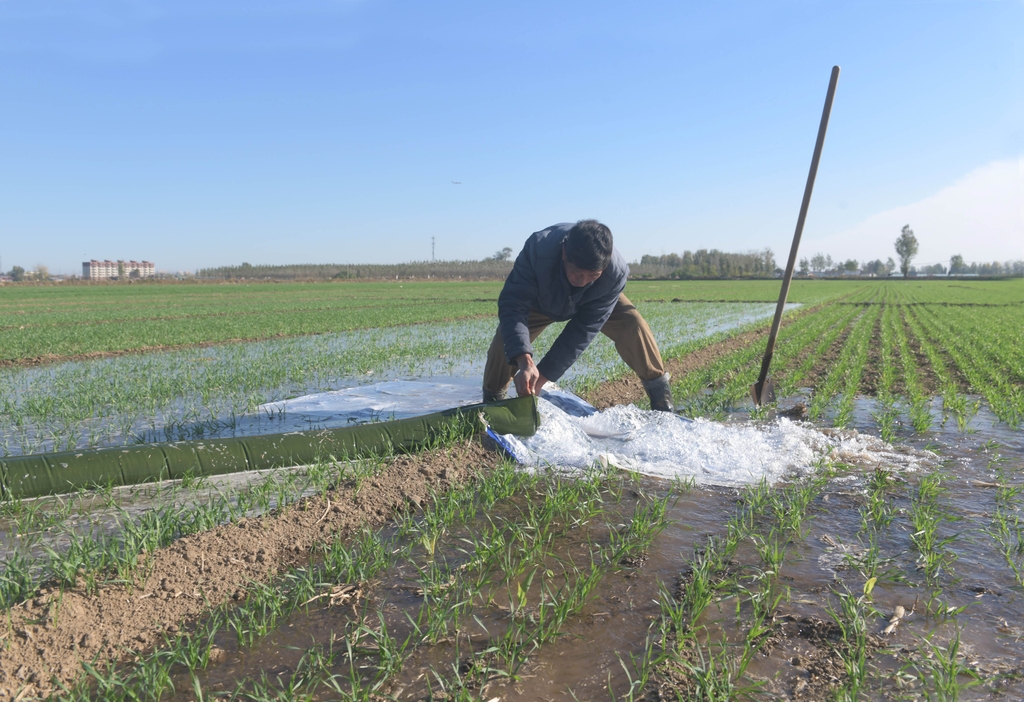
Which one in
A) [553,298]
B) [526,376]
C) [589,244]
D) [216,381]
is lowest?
[216,381]

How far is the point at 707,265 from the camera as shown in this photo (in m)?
94.3

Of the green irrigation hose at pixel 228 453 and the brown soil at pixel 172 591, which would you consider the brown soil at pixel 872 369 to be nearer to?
the green irrigation hose at pixel 228 453

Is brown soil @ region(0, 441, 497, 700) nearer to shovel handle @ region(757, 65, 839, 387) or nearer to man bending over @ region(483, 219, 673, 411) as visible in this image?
man bending over @ region(483, 219, 673, 411)

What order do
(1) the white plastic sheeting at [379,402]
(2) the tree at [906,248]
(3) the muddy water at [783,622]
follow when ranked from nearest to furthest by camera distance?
(3) the muddy water at [783,622]
(1) the white plastic sheeting at [379,402]
(2) the tree at [906,248]

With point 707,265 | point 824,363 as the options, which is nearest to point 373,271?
point 707,265

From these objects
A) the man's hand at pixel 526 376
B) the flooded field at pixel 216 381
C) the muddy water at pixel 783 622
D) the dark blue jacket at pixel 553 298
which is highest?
the dark blue jacket at pixel 553 298

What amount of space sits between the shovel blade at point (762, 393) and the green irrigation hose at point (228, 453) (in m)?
2.64

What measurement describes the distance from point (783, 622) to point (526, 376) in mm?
2260

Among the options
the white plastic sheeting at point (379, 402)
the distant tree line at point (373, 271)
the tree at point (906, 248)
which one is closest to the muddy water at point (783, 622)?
the white plastic sheeting at point (379, 402)

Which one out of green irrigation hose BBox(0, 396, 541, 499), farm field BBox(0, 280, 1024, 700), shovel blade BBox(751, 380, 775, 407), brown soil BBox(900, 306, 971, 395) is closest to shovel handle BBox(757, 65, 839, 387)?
shovel blade BBox(751, 380, 775, 407)

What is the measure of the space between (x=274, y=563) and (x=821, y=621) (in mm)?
2150

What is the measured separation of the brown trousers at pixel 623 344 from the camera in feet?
17.1

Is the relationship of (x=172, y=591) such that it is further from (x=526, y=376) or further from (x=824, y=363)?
(x=824, y=363)

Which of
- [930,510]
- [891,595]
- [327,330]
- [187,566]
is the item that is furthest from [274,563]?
[327,330]
